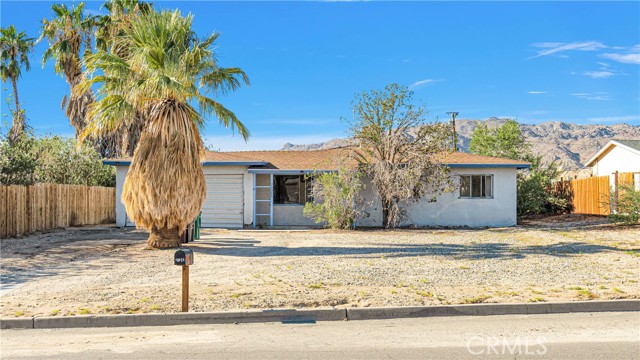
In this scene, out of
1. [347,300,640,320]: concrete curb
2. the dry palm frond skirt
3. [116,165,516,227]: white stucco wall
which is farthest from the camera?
[116,165,516,227]: white stucco wall

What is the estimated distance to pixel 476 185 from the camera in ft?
84.0

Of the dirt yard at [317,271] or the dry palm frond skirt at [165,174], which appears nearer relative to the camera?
the dirt yard at [317,271]

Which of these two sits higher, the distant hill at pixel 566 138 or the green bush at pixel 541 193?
the distant hill at pixel 566 138

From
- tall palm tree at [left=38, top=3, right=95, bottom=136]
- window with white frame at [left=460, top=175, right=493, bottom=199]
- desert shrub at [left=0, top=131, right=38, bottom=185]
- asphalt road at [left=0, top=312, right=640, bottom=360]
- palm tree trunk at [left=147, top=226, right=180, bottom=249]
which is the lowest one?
asphalt road at [left=0, top=312, right=640, bottom=360]

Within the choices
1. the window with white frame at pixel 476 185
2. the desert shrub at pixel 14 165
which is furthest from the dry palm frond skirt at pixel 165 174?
the window with white frame at pixel 476 185

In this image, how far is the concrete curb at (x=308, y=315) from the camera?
7.88 metres

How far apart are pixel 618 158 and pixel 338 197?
20.5 meters

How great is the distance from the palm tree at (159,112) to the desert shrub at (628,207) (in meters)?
15.9

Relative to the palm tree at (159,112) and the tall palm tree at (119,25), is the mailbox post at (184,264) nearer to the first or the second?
the palm tree at (159,112)

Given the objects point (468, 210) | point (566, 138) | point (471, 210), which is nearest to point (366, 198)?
point (468, 210)

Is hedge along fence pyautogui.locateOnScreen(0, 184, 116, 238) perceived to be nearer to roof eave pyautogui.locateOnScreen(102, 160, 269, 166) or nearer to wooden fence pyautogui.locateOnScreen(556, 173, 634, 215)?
roof eave pyautogui.locateOnScreen(102, 160, 269, 166)

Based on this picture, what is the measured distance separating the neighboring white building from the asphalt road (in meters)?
27.1

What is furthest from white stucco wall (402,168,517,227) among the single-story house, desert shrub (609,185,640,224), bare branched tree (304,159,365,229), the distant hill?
the distant hill

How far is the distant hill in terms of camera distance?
12213cm
